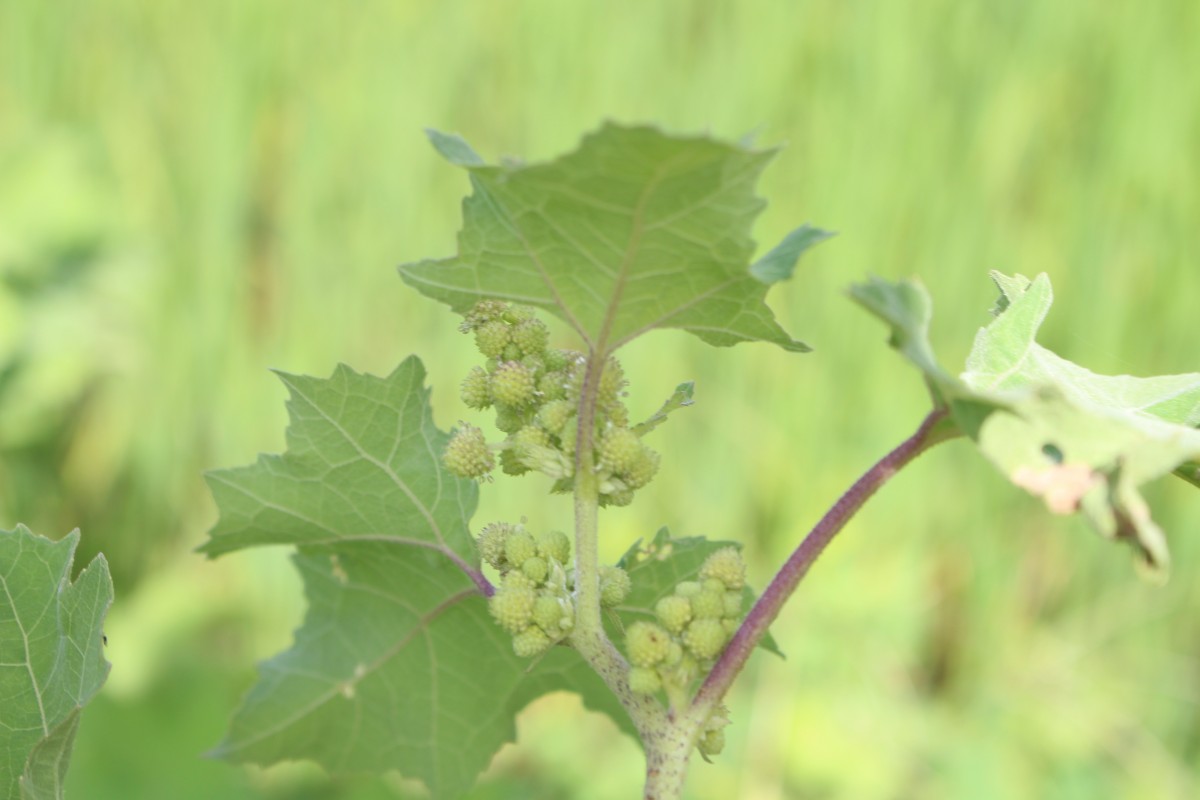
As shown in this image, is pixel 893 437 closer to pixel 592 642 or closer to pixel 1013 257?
pixel 1013 257

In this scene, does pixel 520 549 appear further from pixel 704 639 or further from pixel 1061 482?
pixel 1061 482

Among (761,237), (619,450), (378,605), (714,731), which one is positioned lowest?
(761,237)

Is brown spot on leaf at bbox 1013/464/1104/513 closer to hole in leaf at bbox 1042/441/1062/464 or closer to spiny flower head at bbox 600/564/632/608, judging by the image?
hole in leaf at bbox 1042/441/1062/464

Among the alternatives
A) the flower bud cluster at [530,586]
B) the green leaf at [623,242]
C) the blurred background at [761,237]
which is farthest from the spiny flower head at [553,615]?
the blurred background at [761,237]

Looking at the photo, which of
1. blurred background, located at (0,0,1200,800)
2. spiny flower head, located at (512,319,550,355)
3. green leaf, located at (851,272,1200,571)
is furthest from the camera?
blurred background, located at (0,0,1200,800)

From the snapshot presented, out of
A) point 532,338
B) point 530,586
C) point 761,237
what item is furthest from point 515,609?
point 761,237

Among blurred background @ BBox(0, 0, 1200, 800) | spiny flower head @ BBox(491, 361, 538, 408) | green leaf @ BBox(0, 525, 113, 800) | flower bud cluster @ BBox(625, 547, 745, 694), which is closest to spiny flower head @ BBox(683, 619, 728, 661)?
flower bud cluster @ BBox(625, 547, 745, 694)
